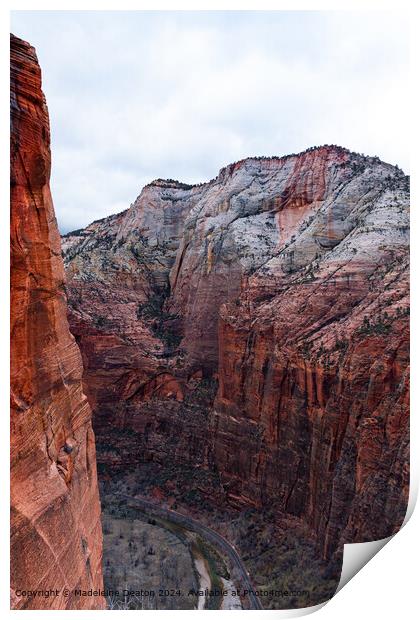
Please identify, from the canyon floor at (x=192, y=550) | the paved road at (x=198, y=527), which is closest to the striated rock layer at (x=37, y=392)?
the canyon floor at (x=192, y=550)

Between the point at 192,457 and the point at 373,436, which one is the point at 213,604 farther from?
the point at 192,457

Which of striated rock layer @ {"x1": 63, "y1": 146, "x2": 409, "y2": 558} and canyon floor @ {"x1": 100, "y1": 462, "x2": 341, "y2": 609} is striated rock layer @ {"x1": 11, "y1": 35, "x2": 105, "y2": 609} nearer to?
canyon floor @ {"x1": 100, "y1": 462, "x2": 341, "y2": 609}

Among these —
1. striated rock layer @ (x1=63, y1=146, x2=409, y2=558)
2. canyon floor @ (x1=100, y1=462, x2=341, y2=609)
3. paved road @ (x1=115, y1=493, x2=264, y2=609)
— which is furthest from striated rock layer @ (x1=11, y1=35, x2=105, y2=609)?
paved road @ (x1=115, y1=493, x2=264, y2=609)

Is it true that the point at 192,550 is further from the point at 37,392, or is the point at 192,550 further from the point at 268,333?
the point at 37,392

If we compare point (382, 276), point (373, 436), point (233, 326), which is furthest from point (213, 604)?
point (233, 326)

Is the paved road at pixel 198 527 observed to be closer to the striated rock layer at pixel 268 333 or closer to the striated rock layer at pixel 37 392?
the striated rock layer at pixel 268 333

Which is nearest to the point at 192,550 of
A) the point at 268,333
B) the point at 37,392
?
the point at 268,333
